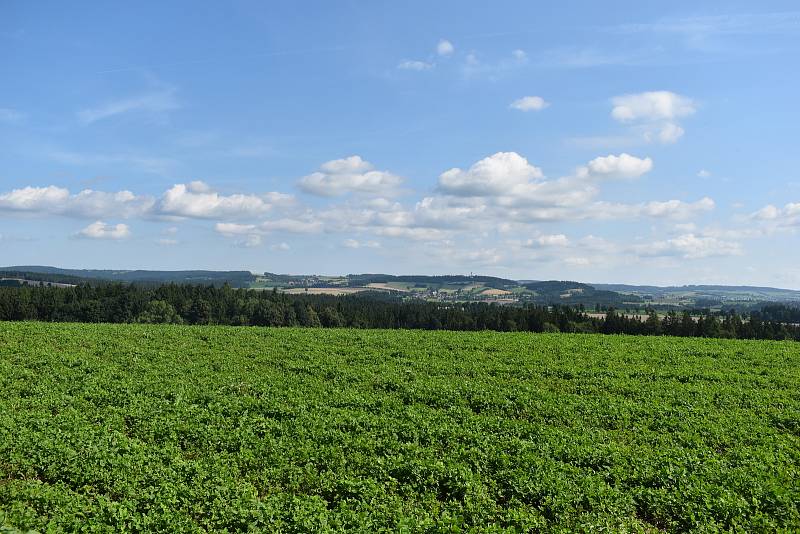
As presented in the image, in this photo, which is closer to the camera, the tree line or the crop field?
the crop field

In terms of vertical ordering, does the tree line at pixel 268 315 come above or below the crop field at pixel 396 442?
below

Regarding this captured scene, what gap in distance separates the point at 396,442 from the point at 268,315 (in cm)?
12141

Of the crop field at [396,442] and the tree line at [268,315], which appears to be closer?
the crop field at [396,442]

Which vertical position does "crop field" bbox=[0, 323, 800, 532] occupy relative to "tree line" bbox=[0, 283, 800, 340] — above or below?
above

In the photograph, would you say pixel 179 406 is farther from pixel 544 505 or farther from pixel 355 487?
pixel 544 505

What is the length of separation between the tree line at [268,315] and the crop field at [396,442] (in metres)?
79.7

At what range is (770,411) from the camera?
22.0 m

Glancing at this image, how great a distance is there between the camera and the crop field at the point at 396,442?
12961 mm

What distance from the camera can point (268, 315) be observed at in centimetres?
13325

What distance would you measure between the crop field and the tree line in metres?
79.7

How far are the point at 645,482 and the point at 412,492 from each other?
7.59m

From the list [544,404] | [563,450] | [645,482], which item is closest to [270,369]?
[544,404]

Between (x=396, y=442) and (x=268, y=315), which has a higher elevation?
(x=396, y=442)

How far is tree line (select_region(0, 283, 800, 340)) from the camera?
110812 millimetres
